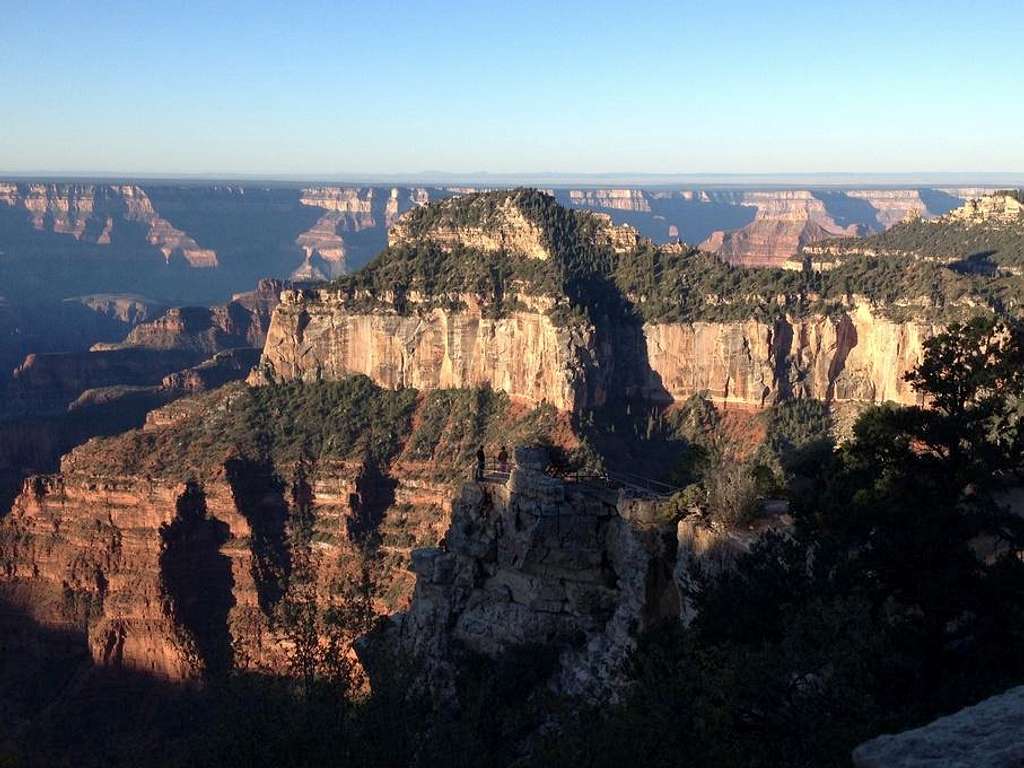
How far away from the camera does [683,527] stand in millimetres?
29062

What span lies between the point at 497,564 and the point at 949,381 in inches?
622

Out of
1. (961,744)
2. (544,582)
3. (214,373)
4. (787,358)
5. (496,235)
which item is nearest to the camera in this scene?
(961,744)

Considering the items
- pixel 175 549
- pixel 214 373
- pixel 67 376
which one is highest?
pixel 175 549

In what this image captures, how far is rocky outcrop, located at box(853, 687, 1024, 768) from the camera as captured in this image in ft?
41.4

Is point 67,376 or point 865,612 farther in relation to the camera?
point 67,376

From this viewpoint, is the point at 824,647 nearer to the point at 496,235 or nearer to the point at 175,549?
the point at 175,549

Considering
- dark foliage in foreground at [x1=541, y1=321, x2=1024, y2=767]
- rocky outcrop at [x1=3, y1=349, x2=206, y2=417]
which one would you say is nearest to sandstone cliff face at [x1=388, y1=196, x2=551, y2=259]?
dark foliage in foreground at [x1=541, y1=321, x2=1024, y2=767]

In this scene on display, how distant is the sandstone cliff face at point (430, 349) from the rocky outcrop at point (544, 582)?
42.6m

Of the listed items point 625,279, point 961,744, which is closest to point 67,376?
point 625,279

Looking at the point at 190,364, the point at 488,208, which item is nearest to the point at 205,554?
the point at 488,208

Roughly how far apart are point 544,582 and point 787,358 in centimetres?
5381

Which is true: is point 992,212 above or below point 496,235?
above

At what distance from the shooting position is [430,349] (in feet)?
283

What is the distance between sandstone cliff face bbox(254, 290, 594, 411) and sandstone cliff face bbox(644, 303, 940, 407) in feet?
32.4
